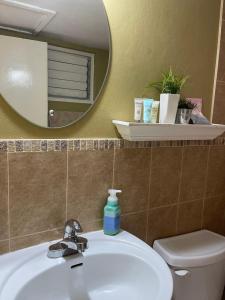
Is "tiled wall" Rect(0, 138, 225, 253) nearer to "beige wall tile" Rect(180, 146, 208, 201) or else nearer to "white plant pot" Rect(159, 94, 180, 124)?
"beige wall tile" Rect(180, 146, 208, 201)

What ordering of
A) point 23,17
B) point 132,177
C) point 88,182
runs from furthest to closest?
point 132,177, point 88,182, point 23,17

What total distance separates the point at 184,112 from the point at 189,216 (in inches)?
21.9

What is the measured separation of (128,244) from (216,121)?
29.4 inches

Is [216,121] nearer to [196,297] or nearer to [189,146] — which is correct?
[189,146]

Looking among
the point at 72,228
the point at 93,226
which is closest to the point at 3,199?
the point at 72,228

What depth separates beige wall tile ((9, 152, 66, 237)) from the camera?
2.74 feet

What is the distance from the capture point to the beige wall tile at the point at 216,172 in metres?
1.32

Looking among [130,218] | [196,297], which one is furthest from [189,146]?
[196,297]

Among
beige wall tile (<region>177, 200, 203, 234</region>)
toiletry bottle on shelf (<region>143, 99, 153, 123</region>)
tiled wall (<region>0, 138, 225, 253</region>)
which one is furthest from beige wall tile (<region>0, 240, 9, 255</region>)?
beige wall tile (<region>177, 200, 203, 234</region>)

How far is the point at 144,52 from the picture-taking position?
1036mm

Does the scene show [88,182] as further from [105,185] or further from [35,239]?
[35,239]

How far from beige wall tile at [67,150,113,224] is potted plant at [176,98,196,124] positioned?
0.32 metres

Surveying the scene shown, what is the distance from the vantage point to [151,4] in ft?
3.36

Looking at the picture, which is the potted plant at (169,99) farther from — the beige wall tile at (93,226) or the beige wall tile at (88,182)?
the beige wall tile at (93,226)
